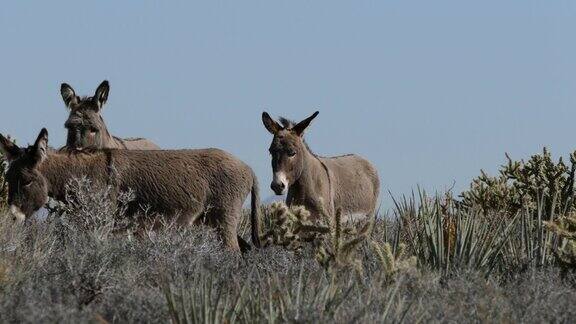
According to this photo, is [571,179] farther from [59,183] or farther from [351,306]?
[351,306]

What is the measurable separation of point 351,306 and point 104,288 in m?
2.79

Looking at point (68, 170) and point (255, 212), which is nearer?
point (68, 170)

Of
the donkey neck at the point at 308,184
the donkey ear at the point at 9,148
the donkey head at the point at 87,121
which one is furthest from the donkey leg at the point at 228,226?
the donkey head at the point at 87,121

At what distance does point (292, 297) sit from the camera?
7117 millimetres

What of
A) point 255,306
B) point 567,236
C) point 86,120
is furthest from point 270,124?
point 255,306

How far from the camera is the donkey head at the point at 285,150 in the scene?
15.1m

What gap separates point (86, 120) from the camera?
618 inches

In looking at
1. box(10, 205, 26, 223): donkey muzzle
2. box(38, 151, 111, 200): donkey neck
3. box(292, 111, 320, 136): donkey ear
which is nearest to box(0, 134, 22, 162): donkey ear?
box(38, 151, 111, 200): donkey neck

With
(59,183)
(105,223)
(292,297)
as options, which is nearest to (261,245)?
(105,223)

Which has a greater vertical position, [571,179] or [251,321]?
[571,179]

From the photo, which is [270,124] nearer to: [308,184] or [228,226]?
[308,184]

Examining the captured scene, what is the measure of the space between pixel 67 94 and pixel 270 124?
318cm

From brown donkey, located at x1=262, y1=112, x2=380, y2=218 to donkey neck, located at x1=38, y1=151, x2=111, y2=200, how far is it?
2800 millimetres

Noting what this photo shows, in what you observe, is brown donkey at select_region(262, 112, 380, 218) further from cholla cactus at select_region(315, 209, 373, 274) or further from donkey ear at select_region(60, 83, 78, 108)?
cholla cactus at select_region(315, 209, 373, 274)
